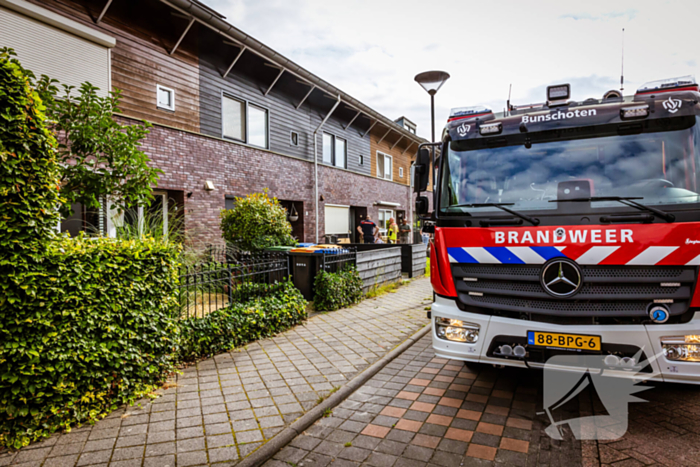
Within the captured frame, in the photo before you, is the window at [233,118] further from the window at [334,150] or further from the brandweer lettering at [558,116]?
the brandweer lettering at [558,116]

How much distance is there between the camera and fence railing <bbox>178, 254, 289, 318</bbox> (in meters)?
5.05

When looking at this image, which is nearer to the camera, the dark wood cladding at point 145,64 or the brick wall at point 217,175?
the dark wood cladding at point 145,64

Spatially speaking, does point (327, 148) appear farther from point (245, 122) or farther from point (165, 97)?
point (165, 97)

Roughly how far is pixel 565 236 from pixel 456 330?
48.4 inches

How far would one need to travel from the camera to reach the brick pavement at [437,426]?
9.84ft

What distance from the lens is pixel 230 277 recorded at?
5.56m

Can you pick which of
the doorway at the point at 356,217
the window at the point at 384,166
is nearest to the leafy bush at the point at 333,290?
the doorway at the point at 356,217

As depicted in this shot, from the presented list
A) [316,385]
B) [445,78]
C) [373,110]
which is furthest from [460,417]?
[373,110]

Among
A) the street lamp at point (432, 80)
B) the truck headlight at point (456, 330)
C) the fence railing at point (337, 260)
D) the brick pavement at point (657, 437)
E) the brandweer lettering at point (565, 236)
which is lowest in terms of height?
the brick pavement at point (657, 437)

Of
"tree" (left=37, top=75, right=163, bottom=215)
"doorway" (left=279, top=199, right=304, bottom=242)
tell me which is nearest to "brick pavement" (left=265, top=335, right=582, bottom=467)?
"tree" (left=37, top=75, right=163, bottom=215)

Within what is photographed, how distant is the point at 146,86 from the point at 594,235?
10124 mm

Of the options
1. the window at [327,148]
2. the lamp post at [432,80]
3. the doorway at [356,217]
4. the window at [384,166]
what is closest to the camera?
the lamp post at [432,80]

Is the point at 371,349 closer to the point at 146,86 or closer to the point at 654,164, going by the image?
the point at 654,164

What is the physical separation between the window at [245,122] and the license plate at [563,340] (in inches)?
422
